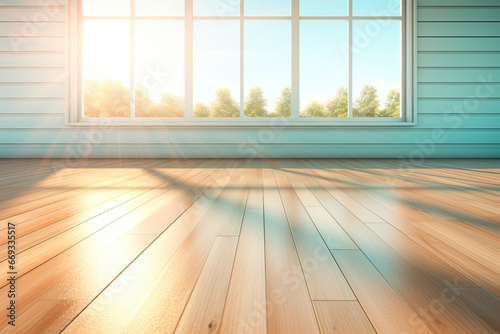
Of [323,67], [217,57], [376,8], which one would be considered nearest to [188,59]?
[217,57]

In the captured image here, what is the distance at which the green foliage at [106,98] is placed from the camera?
531 centimetres

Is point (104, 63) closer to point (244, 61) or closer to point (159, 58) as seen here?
point (159, 58)

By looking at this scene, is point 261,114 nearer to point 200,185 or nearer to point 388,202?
point 200,185

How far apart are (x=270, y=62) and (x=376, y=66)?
1598 millimetres

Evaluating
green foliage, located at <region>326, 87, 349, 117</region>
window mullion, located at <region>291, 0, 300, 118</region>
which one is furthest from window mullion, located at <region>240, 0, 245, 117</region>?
green foliage, located at <region>326, 87, 349, 117</region>

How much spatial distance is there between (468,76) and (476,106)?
463 mm

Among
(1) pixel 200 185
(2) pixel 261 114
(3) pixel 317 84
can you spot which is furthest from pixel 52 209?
(3) pixel 317 84

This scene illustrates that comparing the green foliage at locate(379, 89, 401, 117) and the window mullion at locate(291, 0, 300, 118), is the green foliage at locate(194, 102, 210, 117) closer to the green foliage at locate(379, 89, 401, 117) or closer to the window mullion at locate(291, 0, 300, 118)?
the window mullion at locate(291, 0, 300, 118)

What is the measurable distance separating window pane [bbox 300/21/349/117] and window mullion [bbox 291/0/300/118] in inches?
2.3

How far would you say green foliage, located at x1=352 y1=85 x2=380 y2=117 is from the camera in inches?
207

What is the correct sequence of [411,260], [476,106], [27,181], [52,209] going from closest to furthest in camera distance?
[411,260] → [52,209] → [27,181] → [476,106]

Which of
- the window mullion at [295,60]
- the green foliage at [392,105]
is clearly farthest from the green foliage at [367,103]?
the window mullion at [295,60]

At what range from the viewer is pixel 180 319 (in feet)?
2.18

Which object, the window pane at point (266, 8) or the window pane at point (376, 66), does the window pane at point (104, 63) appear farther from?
the window pane at point (376, 66)
